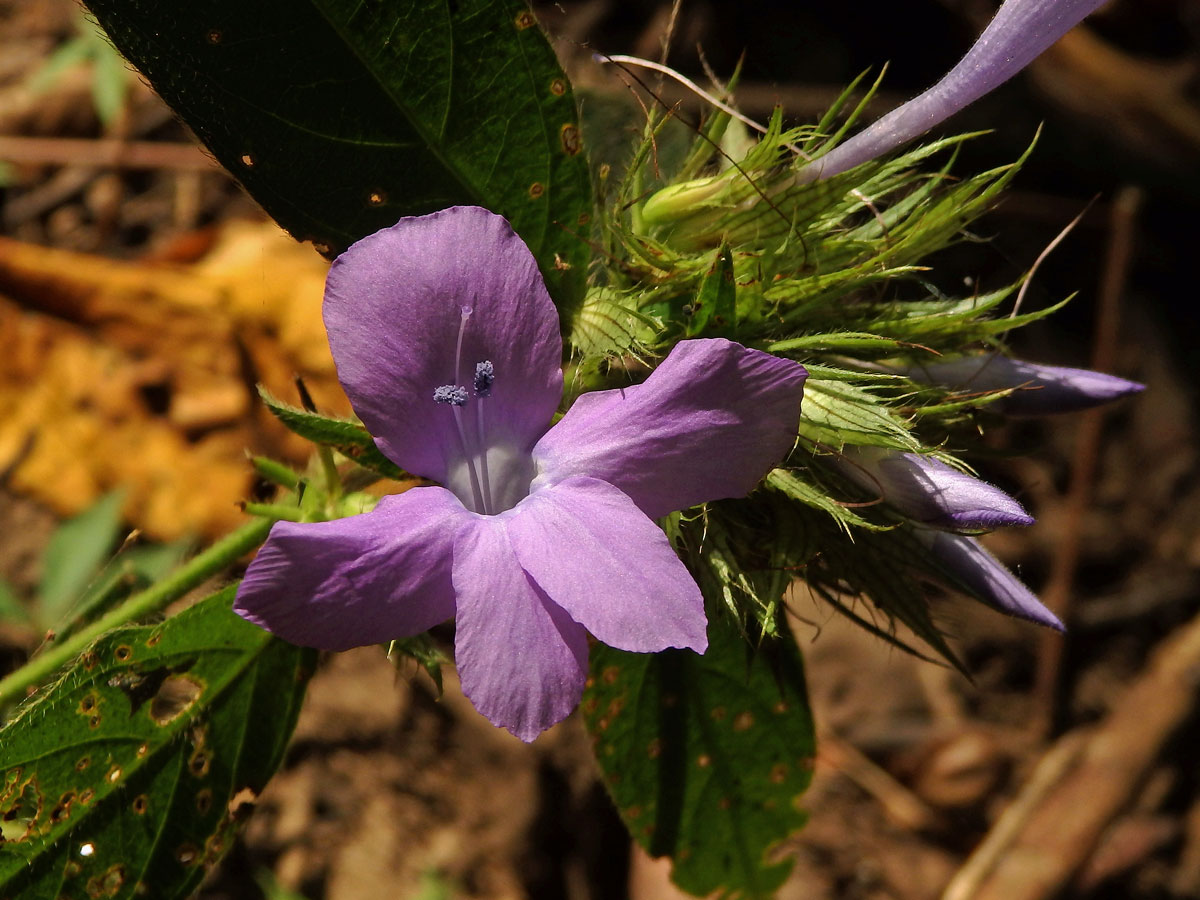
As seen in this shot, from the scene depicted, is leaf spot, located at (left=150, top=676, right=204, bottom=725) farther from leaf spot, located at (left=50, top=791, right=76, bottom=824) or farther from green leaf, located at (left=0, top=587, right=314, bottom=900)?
leaf spot, located at (left=50, top=791, right=76, bottom=824)

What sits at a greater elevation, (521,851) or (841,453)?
(841,453)

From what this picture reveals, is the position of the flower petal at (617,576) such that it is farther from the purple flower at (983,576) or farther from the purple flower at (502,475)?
the purple flower at (983,576)

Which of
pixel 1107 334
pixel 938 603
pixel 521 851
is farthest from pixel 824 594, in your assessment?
pixel 1107 334

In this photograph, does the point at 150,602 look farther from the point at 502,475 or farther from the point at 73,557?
the point at 73,557

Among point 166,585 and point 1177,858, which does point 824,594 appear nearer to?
point 166,585

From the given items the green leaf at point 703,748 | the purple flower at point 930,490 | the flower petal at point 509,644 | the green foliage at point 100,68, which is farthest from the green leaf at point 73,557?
the purple flower at point 930,490

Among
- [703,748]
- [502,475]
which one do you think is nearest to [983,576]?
[502,475]
